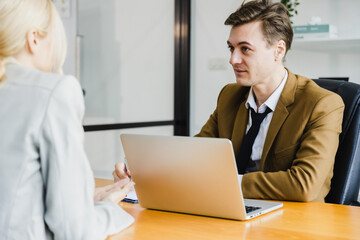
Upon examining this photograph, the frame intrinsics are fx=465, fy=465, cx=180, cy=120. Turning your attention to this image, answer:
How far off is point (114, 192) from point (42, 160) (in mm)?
313

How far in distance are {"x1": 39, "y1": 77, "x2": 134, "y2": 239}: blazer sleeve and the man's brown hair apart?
3.86 feet

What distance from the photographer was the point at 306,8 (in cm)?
368

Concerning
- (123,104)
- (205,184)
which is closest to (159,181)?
(205,184)

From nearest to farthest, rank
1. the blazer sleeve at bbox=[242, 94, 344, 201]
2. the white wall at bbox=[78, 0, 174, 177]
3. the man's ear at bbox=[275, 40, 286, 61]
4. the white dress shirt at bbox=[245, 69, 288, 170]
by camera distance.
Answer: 1. the blazer sleeve at bbox=[242, 94, 344, 201]
2. the white dress shirt at bbox=[245, 69, 288, 170]
3. the man's ear at bbox=[275, 40, 286, 61]
4. the white wall at bbox=[78, 0, 174, 177]

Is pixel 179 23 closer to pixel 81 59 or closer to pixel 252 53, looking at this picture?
pixel 81 59

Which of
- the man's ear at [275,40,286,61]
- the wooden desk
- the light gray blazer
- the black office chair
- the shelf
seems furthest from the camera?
the shelf

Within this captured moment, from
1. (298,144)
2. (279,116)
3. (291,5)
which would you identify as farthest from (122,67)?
(298,144)

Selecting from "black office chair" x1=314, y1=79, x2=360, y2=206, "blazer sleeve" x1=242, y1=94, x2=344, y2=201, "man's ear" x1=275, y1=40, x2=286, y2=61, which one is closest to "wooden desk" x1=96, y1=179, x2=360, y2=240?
"blazer sleeve" x1=242, y1=94, x2=344, y2=201

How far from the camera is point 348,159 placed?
1.71m

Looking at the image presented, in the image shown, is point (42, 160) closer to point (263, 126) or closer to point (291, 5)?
point (263, 126)

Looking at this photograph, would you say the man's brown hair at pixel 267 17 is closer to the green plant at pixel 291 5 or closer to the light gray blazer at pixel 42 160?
the light gray blazer at pixel 42 160

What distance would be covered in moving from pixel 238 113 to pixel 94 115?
1749 mm

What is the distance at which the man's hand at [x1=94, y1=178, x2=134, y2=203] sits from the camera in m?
1.12

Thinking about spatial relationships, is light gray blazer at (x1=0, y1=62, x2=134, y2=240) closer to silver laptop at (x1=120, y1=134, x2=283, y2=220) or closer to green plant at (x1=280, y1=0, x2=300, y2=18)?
silver laptop at (x1=120, y1=134, x2=283, y2=220)
